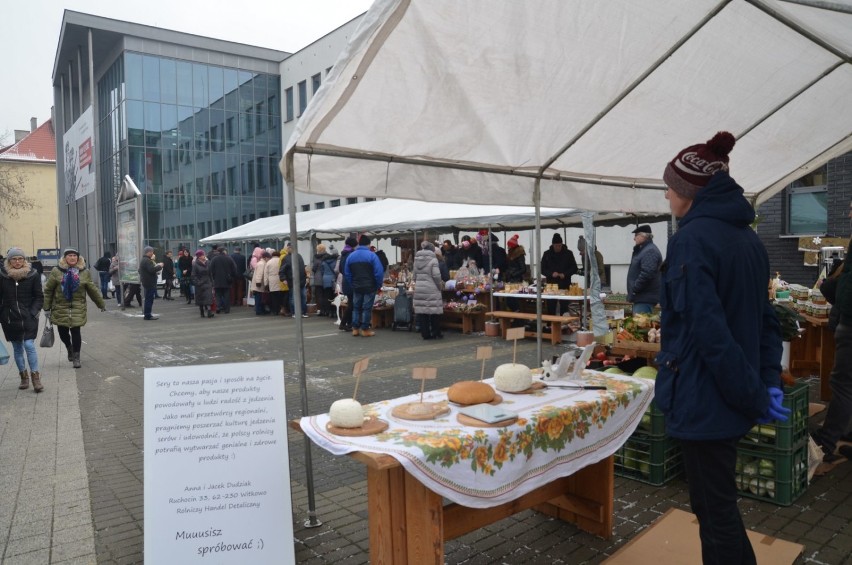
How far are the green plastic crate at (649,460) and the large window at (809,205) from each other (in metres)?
9.48

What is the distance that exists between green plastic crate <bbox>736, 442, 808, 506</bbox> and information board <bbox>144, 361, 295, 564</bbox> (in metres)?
3.07

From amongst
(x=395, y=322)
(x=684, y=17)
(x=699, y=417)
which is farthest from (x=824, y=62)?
(x=395, y=322)

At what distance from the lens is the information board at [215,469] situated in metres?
2.87

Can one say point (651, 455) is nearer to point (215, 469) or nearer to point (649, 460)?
point (649, 460)

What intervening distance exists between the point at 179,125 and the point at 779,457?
34772mm

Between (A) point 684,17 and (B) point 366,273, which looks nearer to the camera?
(A) point 684,17

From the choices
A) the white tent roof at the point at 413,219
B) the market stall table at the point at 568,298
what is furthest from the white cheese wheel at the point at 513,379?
the market stall table at the point at 568,298

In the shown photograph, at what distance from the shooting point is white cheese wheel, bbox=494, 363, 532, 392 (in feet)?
11.7

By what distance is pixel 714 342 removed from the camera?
2291 millimetres

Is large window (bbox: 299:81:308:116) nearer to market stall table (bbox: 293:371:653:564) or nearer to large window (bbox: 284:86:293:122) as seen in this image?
Result: large window (bbox: 284:86:293:122)

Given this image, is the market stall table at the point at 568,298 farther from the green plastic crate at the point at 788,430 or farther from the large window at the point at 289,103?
the large window at the point at 289,103

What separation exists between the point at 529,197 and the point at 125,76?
32.7 metres

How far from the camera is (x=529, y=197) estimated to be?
191 inches

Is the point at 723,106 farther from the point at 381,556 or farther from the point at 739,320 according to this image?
the point at 381,556
